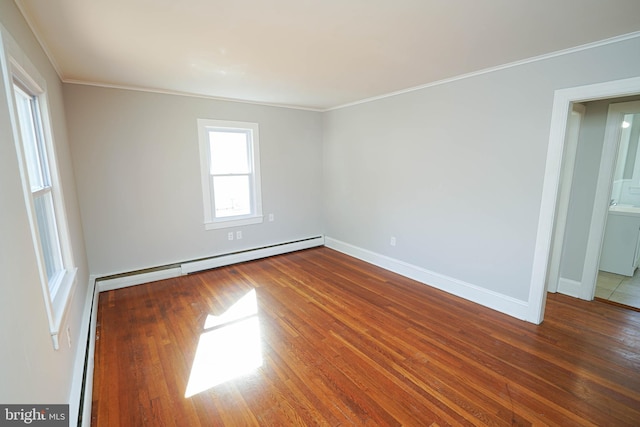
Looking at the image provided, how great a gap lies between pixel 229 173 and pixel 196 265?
4.68ft

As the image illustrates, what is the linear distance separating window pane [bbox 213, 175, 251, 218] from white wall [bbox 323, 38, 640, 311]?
1779 millimetres

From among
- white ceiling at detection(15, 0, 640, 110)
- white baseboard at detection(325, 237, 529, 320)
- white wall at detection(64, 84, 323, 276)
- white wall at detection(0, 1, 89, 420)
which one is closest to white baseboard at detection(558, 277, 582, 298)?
white baseboard at detection(325, 237, 529, 320)

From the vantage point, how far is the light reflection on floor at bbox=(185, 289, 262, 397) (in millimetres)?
2088

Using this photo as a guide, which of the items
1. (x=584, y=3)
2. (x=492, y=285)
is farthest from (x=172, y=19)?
(x=492, y=285)

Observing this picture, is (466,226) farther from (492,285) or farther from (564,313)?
(564,313)

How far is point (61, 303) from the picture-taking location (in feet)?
5.71

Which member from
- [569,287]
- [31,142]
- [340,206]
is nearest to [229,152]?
[340,206]

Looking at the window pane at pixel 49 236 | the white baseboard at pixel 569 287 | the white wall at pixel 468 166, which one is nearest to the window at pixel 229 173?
the white wall at pixel 468 166

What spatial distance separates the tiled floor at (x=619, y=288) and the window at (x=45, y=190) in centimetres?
507

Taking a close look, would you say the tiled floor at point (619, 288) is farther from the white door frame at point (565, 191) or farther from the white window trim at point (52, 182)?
the white window trim at point (52, 182)

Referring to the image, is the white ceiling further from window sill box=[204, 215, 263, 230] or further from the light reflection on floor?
the light reflection on floor

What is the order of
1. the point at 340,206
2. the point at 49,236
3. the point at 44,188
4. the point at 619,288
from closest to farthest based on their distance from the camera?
the point at 44,188 → the point at 49,236 → the point at 619,288 → the point at 340,206

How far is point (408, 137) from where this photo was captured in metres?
3.64

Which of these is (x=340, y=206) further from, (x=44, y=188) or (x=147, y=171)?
(x=44, y=188)
